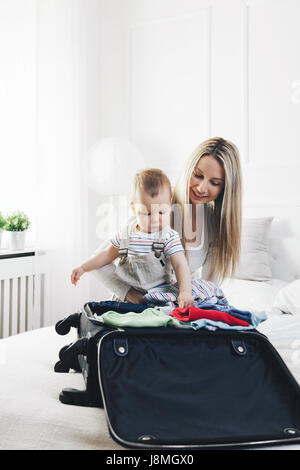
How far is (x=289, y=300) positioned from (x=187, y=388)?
104cm

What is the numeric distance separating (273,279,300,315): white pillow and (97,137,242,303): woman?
0.36 meters

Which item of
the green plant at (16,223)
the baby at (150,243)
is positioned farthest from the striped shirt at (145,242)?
the green plant at (16,223)

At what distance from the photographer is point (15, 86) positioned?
2453mm

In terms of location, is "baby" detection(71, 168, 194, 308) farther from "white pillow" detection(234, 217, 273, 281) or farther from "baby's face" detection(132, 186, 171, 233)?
"white pillow" detection(234, 217, 273, 281)

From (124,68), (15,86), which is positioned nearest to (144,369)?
(15,86)

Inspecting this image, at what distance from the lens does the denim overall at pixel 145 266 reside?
125cm

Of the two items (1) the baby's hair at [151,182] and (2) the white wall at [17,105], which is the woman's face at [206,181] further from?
(2) the white wall at [17,105]

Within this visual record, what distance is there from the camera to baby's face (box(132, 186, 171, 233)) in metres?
1.22

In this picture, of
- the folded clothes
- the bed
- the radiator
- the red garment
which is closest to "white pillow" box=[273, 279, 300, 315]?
the bed

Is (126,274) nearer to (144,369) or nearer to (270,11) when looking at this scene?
(144,369)

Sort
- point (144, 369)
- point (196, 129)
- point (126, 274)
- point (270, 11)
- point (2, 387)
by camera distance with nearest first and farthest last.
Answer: point (144, 369)
point (2, 387)
point (126, 274)
point (270, 11)
point (196, 129)

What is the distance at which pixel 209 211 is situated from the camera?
1442 millimetres
